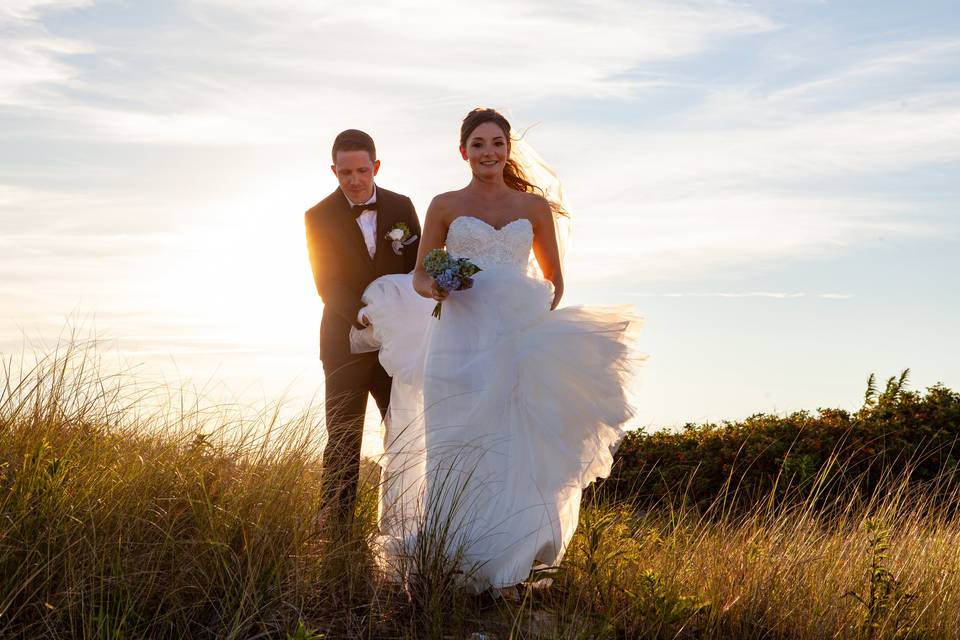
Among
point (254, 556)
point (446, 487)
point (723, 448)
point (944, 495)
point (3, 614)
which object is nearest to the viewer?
point (3, 614)

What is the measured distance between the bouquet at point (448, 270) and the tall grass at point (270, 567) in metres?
1.45

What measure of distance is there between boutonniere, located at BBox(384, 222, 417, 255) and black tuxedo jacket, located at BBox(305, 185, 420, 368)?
0.11ft

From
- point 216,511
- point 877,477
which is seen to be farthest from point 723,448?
point 216,511

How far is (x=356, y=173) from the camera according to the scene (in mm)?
7406

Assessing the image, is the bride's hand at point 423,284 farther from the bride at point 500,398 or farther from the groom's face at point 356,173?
the groom's face at point 356,173

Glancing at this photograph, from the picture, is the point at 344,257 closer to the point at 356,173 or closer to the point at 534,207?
the point at 356,173

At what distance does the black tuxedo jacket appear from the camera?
24.9 ft

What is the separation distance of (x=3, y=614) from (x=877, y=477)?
8.69 m

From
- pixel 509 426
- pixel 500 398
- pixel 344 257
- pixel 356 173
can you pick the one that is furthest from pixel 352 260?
pixel 509 426

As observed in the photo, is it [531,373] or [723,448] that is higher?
[531,373]

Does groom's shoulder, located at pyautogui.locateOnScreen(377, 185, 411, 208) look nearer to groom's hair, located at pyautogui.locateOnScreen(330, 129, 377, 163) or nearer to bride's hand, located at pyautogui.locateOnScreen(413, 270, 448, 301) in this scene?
groom's hair, located at pyautogui.locateOnScreen(330, 129, 377, 163)

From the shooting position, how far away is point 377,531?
20.8 feet

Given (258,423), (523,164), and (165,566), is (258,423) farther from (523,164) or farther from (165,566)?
(523,164)

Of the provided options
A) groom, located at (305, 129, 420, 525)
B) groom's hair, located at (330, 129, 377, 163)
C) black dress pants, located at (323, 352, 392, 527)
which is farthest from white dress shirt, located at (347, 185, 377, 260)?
black dress pants, located at (323, 352, 392, 527)
